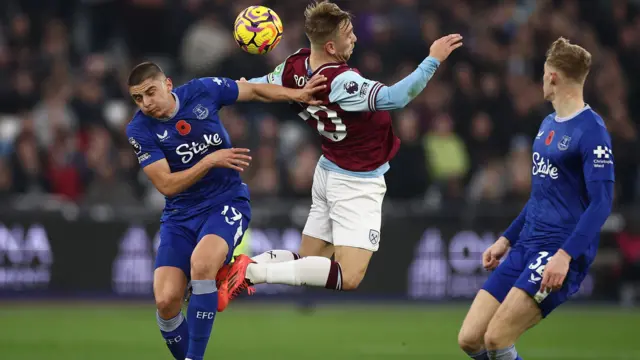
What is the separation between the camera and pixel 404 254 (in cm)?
1532

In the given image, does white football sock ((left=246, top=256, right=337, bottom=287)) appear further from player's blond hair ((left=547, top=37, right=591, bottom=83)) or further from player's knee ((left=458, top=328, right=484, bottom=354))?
player's blond hair ((left=547, top=37, right=591, bottom=83))

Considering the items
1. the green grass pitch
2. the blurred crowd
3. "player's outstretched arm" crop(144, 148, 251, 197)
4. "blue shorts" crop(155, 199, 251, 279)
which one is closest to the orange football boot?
"blue shorts" crop(155, 199, 251, 279)

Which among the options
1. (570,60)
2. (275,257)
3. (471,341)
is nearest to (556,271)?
(471,341)

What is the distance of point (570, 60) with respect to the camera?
7.19m

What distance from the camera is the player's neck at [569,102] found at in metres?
7.29

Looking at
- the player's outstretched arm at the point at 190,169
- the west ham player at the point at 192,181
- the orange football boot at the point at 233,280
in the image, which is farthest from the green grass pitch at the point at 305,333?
the player's outstretched arm at the point at 190,169

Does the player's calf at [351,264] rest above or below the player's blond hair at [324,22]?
below

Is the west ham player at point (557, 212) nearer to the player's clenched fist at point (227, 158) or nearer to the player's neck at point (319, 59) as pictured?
the player's neck at point (319, 59)

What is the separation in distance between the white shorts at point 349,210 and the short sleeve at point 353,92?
666mm

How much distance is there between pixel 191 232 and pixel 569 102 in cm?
307

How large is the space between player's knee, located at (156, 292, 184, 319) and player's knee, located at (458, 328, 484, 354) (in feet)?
7.47

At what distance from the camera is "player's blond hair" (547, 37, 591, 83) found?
718 centimetres

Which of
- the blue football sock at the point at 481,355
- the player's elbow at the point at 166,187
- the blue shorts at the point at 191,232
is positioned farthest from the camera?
the blue shorts at the point at 191,232

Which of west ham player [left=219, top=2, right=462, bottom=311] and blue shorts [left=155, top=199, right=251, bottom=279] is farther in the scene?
blue shorts [left=155, top=199, right=251, bottom=279]
